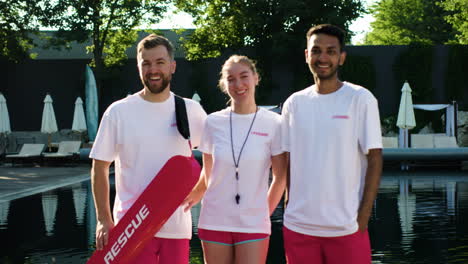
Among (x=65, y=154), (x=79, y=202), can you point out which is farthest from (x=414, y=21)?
(x=79, y=202)

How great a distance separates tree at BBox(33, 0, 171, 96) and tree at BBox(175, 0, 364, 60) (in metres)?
2.33

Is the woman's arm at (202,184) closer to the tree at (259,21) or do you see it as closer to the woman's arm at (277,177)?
the woman's arm at (277,177)

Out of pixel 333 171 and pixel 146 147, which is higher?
pixel 146 147

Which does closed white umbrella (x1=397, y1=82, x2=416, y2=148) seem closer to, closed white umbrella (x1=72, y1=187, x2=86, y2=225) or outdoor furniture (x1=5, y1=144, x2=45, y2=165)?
closed white umbrella (x1=72, y1=187, x2=86, y2=225)

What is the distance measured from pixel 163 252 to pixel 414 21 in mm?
43623

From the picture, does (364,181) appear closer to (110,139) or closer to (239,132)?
(239,132)

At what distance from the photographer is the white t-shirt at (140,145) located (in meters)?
3.46

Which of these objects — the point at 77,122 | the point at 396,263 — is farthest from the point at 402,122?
the point at 396,263

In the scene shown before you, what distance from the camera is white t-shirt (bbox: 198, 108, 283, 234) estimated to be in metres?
3.61

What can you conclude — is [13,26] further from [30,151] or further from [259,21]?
[259,21]

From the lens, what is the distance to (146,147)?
3.46 metres

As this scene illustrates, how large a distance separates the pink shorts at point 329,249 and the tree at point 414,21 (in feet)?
136

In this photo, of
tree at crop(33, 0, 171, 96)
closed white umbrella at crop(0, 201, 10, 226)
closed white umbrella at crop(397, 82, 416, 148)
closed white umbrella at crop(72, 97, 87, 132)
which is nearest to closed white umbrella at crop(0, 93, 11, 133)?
closed white umbrella at crop(72, 97, 87, 132)

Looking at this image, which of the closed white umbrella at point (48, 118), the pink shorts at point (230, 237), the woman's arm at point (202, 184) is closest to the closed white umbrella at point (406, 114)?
the closed white umbrella at point (48, 118)
